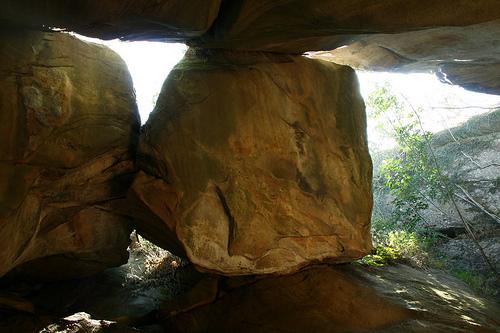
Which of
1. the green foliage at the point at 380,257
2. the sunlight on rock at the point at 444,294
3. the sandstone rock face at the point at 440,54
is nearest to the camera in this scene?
the sandstone rock face at the point at 440,54

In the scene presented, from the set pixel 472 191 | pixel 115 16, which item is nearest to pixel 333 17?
pixel 115 16

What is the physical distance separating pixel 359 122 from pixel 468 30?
2058 mm

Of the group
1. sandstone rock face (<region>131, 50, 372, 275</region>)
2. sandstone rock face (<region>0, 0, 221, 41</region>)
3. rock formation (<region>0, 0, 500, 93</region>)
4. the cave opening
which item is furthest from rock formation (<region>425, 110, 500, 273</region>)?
sandstone rock face (<region>0, 0, 221, 41</region>)

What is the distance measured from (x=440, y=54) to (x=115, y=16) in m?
5.26

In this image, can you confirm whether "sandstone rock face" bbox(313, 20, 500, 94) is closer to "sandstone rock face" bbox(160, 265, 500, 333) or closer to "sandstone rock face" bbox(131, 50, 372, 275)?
"sandstone rock face" bbox(131, 50, 372, 275)

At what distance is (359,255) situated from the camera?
239 inches

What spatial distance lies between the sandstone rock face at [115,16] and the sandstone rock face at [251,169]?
3.98 feet

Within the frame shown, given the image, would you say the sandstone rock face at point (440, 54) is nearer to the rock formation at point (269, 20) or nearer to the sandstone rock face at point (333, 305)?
the rock formation at point (269, 20)

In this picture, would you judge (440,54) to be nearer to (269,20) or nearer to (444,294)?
(269,20)

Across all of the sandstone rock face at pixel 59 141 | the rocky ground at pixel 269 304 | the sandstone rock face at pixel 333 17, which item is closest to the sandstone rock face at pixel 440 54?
the sandstone rock face at pixel 333 17

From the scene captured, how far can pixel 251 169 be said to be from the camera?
5.64 metres

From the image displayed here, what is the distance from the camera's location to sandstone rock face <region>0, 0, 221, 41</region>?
13.3ft

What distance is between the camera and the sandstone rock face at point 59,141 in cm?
481

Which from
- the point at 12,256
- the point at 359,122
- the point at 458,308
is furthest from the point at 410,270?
the point at 12,256
